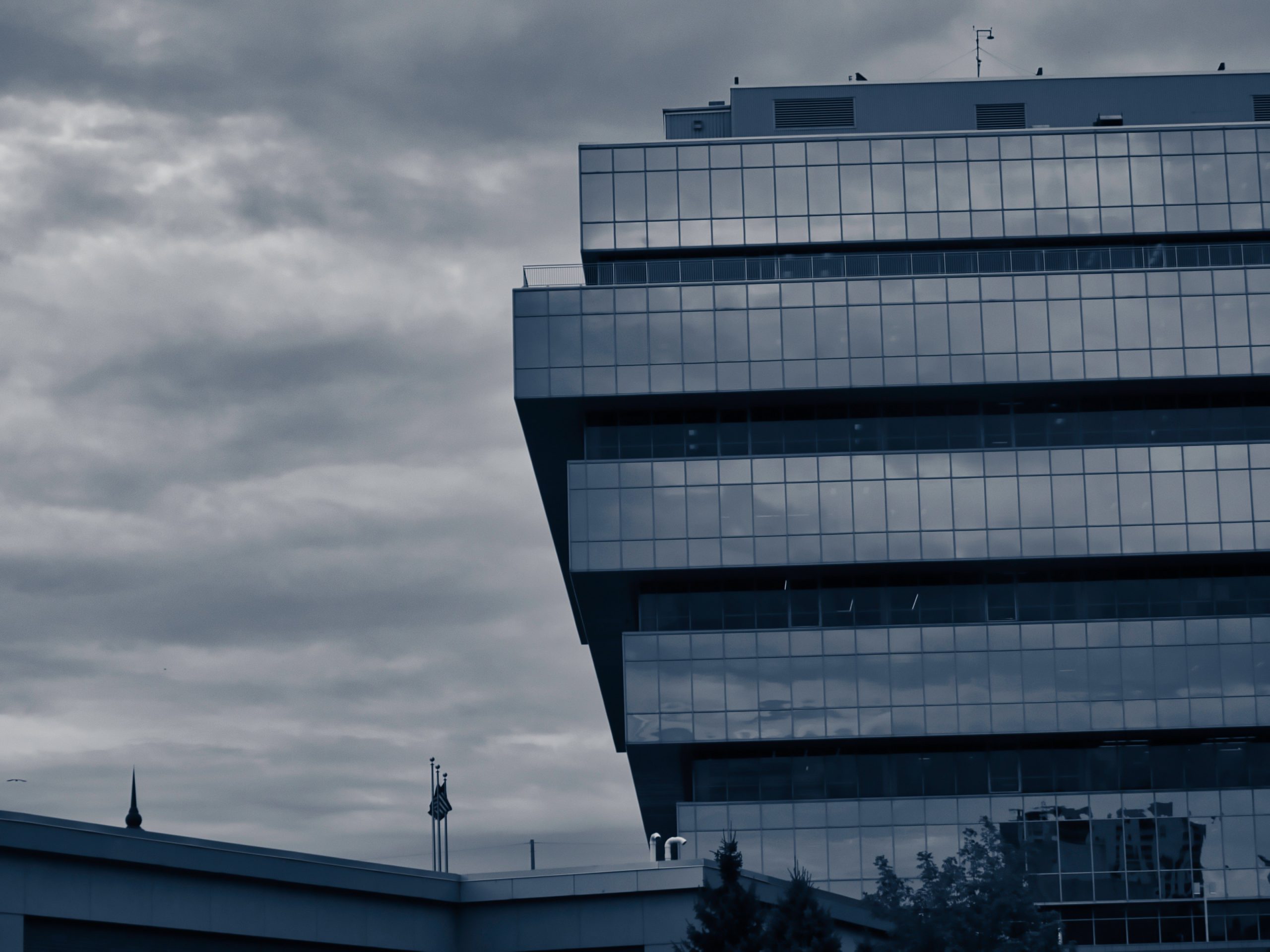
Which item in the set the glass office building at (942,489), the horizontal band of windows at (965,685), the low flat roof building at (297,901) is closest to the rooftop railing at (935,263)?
the glass office building at (942,489)

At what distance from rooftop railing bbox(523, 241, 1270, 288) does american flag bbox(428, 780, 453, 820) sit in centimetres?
2441

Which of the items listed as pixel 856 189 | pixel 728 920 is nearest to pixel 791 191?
pixel 856 189

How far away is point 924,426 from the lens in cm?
8088

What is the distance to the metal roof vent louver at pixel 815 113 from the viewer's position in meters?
86.9

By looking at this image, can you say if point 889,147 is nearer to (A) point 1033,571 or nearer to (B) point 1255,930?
(A) point 1033,571

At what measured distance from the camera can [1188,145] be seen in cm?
8244

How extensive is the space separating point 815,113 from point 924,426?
1803 cm

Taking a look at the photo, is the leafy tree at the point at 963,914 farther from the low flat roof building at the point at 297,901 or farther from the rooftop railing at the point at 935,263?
the rooftop railing at the point at 935,263

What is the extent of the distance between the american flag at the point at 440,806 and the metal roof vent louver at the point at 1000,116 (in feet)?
141

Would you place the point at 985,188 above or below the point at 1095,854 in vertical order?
above

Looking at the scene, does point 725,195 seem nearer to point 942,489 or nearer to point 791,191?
point 791,191

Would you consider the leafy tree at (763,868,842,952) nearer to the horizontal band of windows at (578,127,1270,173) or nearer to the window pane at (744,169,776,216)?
the window pane at (744,169,776,216)

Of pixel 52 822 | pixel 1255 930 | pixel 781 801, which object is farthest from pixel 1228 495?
pixel 52 822

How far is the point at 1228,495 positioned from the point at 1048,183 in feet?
Result: 56.6
